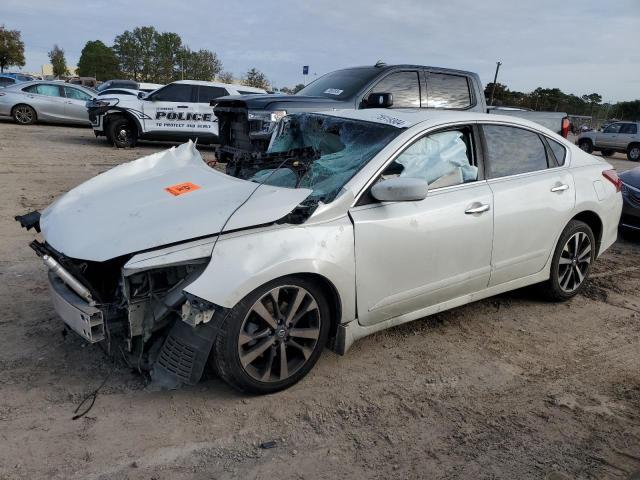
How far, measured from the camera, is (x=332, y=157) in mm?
3641

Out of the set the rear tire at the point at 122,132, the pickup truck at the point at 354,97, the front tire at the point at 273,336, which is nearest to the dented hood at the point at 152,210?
the front tire at the point at 273,336

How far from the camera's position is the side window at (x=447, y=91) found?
7590 mm

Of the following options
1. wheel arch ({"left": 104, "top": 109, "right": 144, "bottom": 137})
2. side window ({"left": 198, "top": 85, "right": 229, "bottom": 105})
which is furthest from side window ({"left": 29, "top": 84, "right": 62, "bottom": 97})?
side window ({"left": 198, "top": 85, "right": 229, "bottom": 105})

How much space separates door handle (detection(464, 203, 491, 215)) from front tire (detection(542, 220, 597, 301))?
40.9 inches

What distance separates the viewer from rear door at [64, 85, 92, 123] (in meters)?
17.3

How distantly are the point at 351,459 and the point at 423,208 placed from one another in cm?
162

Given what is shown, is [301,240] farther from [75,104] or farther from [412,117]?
[75,104]

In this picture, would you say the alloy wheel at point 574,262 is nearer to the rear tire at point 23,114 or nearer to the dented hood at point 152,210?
the dented hood at point 152,210

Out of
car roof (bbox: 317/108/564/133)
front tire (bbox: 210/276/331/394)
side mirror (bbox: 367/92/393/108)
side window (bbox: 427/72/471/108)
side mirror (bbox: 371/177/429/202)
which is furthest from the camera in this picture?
side window (bbox: 427/72/471/108)

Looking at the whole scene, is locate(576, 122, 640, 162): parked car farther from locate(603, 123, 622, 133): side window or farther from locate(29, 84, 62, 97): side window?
locate(29, 84, 62, 97): side window

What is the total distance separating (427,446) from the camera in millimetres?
2668

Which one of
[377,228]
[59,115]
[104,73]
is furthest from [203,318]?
[104,73]

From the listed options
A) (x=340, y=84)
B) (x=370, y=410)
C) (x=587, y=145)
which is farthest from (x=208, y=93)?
(x=587, y=145)

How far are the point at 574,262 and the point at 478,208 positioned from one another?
4.79ft
